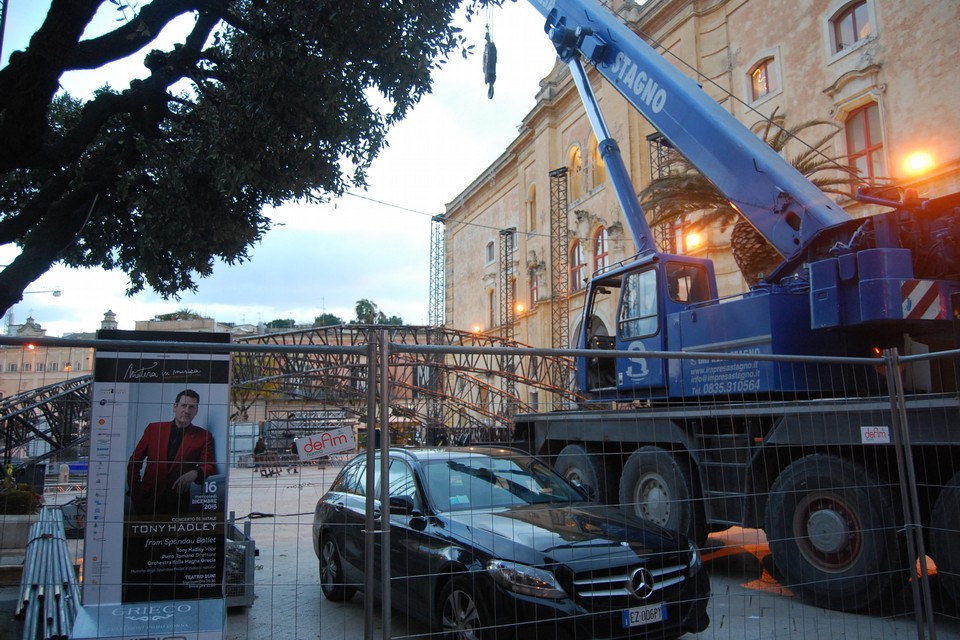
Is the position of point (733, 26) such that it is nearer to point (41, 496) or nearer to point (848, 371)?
point (848, 371)

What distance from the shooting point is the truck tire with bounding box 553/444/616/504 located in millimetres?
8039

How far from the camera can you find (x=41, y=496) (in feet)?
13.8

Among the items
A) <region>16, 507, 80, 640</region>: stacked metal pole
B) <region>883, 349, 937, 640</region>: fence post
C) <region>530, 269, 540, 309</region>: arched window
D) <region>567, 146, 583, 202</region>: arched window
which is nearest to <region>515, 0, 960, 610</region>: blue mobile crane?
<region>883, 349, 937, 640</region>: fence post

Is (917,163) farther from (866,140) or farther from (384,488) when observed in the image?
(384,488)

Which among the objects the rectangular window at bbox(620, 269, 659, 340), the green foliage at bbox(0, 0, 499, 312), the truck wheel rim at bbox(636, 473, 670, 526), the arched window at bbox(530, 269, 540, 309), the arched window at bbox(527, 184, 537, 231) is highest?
the arched window at bbox(527, 184, 537, 231)

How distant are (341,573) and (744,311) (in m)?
5.09

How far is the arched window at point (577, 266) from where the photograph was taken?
30.5m

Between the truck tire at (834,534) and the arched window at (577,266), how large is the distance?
2400 centimetres

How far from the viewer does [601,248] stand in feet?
96.1

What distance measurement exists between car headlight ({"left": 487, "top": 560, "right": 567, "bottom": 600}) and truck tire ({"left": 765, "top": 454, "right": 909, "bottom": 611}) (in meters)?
2.44

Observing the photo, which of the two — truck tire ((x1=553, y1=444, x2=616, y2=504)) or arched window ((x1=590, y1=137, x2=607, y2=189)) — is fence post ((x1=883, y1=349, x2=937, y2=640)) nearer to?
truck tire ((x1=553, y1=444, x2=616, y2=504))

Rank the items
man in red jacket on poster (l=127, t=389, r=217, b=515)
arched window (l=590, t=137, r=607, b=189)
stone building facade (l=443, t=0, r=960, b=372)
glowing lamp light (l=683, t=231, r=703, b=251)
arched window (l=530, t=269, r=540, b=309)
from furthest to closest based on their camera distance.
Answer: arched window (l=530, t=269, r=540, b=309)
arched window (l=590, t=137, r=607, b=189)
glowing lamp light (l=683, t=231, r=703, b=251)
stone building facade (l=443, t=0, r=960, b=372)
man in red jacket on poster (l=127, t=389, r=217, b=515)

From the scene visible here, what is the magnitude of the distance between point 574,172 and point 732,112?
36.1 feet

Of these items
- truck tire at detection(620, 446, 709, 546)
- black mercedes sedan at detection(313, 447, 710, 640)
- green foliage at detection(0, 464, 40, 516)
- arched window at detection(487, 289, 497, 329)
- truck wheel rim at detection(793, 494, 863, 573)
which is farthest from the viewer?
arched window at detection(487, 289, 497, 329)
